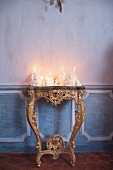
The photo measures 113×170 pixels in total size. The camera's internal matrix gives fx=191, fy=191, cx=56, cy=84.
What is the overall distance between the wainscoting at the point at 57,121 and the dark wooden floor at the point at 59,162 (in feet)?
0.42

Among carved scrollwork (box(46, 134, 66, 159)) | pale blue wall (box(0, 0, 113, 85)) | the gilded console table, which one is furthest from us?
pale blue wall (box(0, 0, 113, 85))

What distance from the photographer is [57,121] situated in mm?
2664

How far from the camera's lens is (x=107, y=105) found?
2.68m

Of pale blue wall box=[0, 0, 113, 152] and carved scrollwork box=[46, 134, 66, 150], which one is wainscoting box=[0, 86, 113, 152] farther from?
carved scrollwork box=[46, 134, 66, 150]

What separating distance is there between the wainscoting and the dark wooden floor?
0.13 m

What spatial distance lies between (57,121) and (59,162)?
0.54m

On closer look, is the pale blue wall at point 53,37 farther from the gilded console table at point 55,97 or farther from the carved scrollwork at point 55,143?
the carved scrollwork at point 55,143

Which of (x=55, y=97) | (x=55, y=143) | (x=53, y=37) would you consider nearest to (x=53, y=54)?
(x=53, y=37)

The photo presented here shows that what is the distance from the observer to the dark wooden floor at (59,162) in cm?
226

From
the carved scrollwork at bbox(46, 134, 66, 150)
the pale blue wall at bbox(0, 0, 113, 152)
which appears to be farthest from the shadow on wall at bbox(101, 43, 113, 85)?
the carved scrollwork at bbox(46, 134, 66, 150)

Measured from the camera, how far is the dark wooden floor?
89.1 inches

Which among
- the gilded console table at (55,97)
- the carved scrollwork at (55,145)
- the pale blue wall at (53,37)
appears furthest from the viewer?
the pale blue wall at (53,37)

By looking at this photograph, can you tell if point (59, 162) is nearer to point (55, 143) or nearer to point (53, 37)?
point (55, 143)

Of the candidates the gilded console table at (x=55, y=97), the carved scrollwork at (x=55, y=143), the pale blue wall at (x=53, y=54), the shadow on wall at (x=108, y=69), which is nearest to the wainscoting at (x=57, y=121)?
the pale blue wall at (x=53, y=54)
